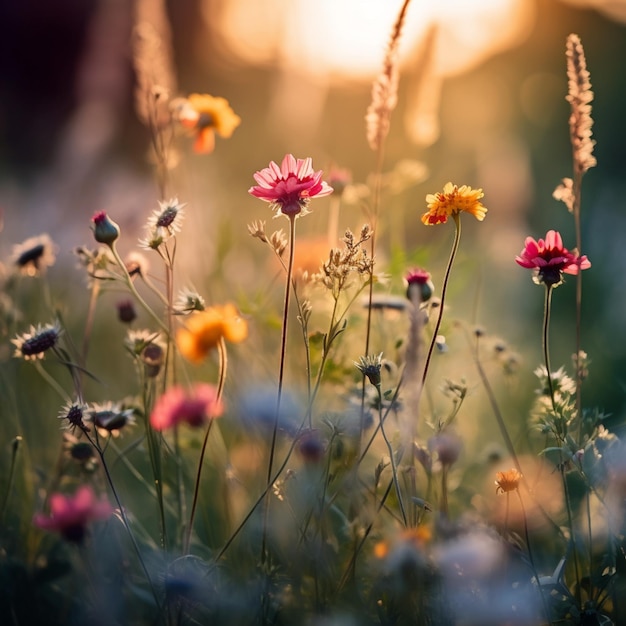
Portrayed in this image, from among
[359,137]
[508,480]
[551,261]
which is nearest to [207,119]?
[551,261]

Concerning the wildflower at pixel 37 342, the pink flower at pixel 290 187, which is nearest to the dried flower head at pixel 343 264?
the pink flower at pixel 290 187

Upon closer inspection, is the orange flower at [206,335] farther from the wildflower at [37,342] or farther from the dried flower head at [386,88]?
the dried flower head at [386,88]

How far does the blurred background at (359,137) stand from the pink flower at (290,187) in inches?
13.0

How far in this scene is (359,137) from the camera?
191 inches

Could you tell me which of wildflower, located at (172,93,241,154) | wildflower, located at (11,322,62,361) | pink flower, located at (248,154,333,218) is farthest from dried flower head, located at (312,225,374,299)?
wildflower, located at (172,93,241,154)

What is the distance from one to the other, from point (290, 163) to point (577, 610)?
2.68ft

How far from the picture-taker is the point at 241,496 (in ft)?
5.35

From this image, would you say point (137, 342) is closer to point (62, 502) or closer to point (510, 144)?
point (62, 502)

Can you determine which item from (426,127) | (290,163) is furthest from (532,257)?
(426,127)

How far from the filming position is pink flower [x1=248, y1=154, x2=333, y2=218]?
122 centimetres

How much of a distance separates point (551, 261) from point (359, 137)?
12.3ft

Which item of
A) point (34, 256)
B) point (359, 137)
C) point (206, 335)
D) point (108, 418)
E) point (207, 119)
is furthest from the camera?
point (359, 137)

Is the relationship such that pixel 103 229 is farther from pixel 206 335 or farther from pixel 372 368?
pixel 372 368

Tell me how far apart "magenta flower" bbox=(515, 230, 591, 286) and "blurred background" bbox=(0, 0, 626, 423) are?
409 millimetres
